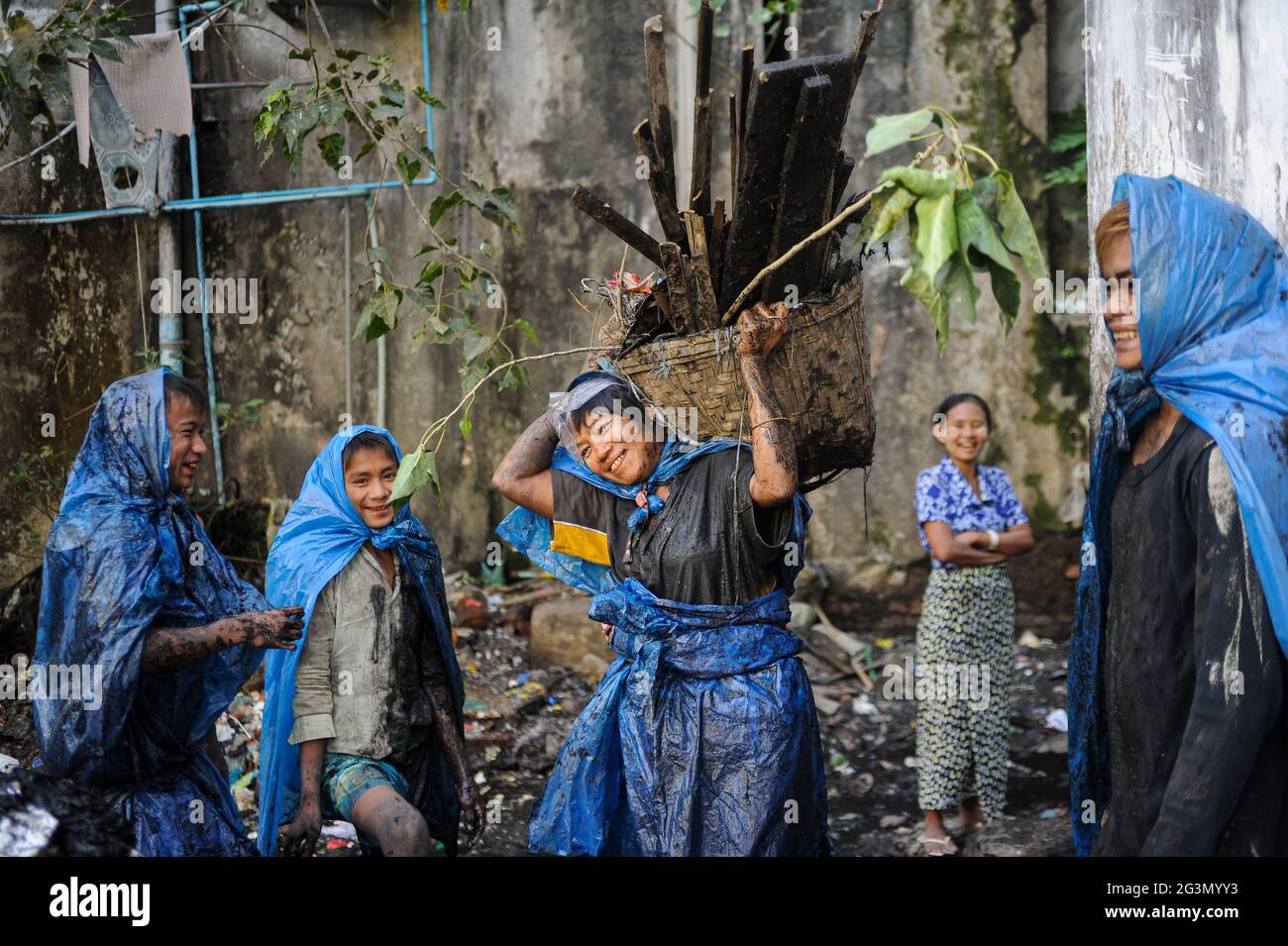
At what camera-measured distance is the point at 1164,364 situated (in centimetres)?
277

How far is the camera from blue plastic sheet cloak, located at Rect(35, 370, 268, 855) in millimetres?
3709

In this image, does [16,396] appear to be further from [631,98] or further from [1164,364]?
[1164,364]

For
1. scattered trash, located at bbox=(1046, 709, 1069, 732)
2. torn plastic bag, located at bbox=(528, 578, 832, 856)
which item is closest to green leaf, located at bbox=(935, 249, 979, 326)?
torn plastic bag, located at bbox=(528, 578, 832, 856)

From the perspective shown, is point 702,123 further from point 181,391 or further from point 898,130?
point 181,391

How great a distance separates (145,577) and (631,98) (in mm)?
5003

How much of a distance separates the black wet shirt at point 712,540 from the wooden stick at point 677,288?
1.35ft

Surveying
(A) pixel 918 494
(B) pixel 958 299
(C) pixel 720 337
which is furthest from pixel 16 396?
(B) pixel 958 299

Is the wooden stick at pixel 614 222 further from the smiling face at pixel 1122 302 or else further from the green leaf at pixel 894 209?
the smiling face at pixel 1122 302

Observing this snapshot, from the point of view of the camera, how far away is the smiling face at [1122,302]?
2.91 metres

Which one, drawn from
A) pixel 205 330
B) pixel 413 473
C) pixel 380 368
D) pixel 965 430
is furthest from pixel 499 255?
pixel 413 473

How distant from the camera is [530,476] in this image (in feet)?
13.7

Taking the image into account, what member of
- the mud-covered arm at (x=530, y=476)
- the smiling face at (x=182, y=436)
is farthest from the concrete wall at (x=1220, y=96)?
the smiling face at (x=182, y=436)

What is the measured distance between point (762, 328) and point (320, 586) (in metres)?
1.72

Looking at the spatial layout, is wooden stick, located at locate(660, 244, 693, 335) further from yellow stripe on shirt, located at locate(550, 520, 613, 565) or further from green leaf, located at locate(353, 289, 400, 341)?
green leaf, located at locate(353, 289, 400, 341)
